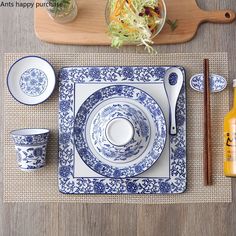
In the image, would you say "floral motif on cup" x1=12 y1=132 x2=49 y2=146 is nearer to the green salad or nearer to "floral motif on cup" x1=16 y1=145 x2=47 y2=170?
"floral motif on cup" x1=16 y1=145 x2=47 y2=170

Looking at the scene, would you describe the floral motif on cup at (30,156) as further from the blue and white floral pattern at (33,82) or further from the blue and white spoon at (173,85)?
the blue and white spoon at (173,85)

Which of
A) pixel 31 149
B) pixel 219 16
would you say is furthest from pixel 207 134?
pixel 31 149

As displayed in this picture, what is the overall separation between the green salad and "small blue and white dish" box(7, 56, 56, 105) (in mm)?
184

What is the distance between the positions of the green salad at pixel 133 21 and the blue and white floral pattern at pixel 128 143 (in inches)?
6.3

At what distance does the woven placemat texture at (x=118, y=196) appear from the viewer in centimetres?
97

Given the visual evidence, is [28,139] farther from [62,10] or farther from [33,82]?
[62,10]

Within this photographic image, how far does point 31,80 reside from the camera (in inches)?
38.5

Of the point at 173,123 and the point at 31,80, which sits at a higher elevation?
the point at 31,80

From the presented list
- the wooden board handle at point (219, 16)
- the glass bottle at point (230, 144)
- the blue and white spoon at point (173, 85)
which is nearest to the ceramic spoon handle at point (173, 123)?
the blue and white spoon at point (173, 85)

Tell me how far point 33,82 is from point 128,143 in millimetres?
292

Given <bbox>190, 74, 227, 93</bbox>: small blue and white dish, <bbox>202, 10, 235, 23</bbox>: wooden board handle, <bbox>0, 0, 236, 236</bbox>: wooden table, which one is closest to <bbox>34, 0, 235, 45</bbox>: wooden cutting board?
<bbox>202, 10, 235, 23</bbox>: wooden board handle

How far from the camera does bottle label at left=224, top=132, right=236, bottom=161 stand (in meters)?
0.93

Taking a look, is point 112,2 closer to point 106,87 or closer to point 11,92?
point 106,87

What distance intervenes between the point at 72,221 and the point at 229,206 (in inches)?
15.7
